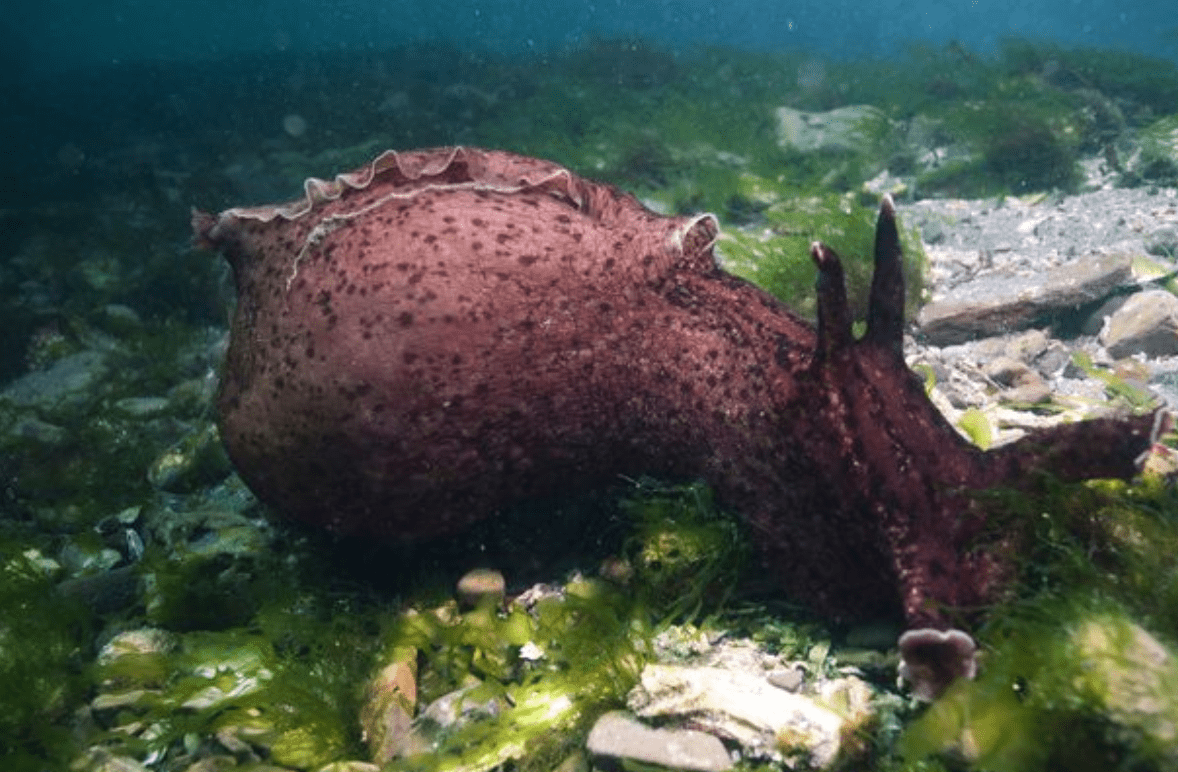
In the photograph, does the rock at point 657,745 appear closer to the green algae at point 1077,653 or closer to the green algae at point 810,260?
the green algae at point 1077,653

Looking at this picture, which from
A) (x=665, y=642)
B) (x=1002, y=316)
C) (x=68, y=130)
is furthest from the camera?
(x=68, y=130)

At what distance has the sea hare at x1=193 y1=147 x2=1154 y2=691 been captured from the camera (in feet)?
8.66

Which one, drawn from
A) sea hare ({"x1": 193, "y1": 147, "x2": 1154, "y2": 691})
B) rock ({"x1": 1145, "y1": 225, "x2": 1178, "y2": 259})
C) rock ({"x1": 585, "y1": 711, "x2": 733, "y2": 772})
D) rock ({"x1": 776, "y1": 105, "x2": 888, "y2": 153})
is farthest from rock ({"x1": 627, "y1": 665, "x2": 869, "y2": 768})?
rock ({"x1": 776, "y1": 105, "x2": 888, "y2": 153})

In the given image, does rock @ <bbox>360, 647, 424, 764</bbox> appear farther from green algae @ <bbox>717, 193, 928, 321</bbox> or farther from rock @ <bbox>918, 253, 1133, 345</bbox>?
rock @ <bbox>918, 253, 1133, 345</bbox>

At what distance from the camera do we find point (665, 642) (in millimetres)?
2936

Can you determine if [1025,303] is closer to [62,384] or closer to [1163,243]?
[1163,243]

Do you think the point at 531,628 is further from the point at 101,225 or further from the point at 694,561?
the point at 101,225

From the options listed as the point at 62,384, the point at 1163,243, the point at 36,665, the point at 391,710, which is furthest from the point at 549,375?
the point at 62,384

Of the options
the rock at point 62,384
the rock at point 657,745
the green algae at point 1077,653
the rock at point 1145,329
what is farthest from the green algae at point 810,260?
the rock at point 62,384

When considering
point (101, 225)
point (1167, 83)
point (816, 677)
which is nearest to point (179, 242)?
point (101, 225)

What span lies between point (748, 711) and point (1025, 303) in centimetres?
387

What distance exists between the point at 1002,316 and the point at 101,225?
13071mm

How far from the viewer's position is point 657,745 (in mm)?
2377

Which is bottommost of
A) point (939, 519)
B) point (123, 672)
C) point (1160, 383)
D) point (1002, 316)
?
point (123, 672)
